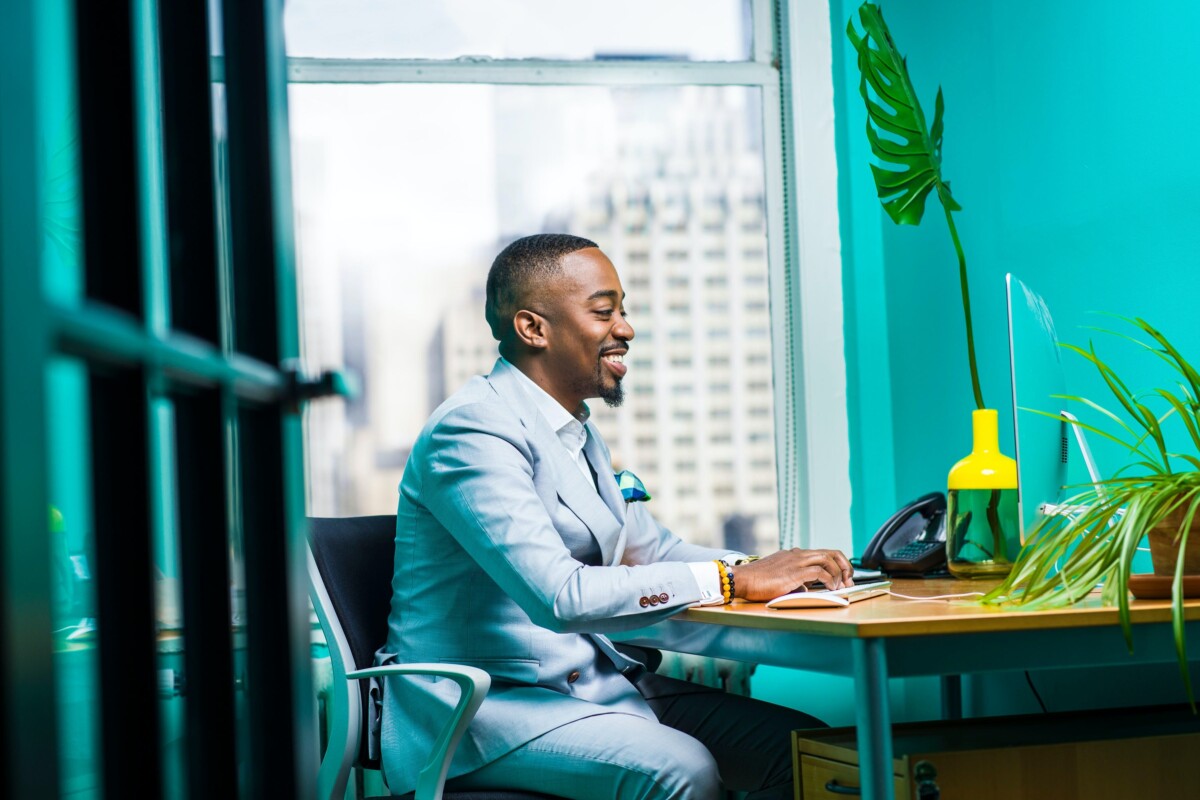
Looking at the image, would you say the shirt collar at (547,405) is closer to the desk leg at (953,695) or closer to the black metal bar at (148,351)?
the desk leg at (953,695)

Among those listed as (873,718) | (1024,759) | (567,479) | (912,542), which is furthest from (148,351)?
(912,542)

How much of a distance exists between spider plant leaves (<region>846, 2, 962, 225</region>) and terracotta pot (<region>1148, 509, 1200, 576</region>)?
117 cm

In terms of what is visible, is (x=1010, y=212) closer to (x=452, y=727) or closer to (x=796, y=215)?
(x=796, y=215)

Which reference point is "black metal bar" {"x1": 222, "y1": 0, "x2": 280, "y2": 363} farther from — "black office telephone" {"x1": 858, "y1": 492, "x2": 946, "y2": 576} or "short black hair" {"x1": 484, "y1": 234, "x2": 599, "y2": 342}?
"black office telephone" {"x1": 858, "y1": 492, "x2": 946, "y2": 576}

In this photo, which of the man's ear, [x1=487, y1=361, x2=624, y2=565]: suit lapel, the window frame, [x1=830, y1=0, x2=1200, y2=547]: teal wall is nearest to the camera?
[x1=487, y1=361, x2=624, y2=565]: suit lapel

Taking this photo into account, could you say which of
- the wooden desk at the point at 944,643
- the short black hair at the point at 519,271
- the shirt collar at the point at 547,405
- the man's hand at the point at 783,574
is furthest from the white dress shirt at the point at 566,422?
the wooden desk at the point at 944,643

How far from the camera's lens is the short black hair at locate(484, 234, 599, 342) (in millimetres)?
2430

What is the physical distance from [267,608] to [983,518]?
1559 millimetres

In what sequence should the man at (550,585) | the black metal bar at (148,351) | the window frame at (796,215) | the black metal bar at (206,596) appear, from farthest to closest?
the window frame at (796,215)
the man at (550,585)
the black metal bar at (206,596)
the black metal bar at (148,351)

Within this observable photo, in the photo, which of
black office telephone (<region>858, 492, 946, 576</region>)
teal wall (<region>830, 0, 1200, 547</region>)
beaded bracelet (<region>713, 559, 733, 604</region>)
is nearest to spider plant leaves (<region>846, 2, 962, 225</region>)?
teal wall (<region>830, 0, 1200, 547</region>)

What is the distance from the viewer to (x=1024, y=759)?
5.31 feet

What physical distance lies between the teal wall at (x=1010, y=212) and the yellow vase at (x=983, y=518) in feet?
1.54

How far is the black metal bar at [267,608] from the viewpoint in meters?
0.78

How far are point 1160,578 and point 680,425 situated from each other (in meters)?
1.90
